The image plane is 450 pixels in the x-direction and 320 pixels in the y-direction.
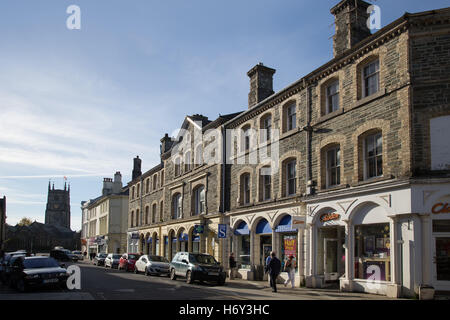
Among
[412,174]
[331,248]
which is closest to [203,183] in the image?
[331,248]

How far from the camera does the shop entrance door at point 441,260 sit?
15.2 meters

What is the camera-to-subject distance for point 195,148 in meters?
35.3

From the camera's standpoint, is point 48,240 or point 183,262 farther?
point 48,240

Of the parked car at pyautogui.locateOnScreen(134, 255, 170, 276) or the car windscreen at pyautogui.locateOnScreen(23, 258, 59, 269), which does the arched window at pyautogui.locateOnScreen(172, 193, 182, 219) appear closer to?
the parked car at pyautogui.locateOnScreen(134, 255, 170, 276)

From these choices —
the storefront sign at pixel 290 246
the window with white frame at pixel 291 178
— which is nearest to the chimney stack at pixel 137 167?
the window with white frame at pixel 291 178

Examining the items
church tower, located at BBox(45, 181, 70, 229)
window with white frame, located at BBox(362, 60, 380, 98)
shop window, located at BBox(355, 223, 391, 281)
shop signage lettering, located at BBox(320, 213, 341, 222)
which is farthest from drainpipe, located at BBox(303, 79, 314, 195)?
church tower, located at BBox(45, 181, 70, 229)

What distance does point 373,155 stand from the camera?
18.0 metres

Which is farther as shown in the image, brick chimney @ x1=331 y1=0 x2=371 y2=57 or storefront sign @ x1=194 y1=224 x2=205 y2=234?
storefront sign @ x1=194 y1=224 x2=205 y2=234

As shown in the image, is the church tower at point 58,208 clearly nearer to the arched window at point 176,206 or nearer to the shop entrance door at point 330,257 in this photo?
the arched window at point 176,206

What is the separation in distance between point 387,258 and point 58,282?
12467mm

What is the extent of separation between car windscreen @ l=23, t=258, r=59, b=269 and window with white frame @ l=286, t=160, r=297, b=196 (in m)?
11.6

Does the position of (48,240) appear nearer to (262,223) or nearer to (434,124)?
(262,223)

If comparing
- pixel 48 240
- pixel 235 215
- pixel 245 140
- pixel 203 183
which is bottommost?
pixel 48 240

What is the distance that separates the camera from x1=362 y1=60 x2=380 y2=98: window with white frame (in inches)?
718
